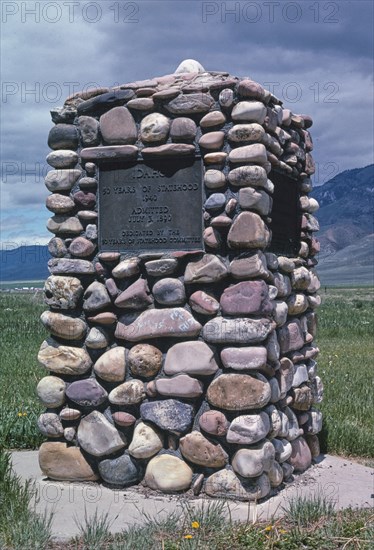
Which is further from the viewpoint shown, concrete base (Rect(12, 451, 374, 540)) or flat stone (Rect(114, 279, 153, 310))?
flat stone (Rect(114, 279, 153, 310))

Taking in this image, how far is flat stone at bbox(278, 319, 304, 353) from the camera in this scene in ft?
18.6

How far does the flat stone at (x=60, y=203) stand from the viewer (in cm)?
561

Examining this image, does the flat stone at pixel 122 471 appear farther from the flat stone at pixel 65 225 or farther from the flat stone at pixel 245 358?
the flat stone at pixel 65 225

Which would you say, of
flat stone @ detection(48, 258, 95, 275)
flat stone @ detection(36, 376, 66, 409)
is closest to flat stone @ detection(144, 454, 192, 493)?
flat stone @ detection(36, 376, 66, 409)

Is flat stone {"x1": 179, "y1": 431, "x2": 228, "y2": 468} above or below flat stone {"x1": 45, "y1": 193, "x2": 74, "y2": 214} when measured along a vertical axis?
below

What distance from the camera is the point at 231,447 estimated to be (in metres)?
5.08

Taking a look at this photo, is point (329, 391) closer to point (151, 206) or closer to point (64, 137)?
point (151, 206)

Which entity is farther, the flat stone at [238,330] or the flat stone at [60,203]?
the flat stone at [60,203]

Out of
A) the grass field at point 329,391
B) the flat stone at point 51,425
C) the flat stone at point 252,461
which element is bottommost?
the grass field at point 329,391

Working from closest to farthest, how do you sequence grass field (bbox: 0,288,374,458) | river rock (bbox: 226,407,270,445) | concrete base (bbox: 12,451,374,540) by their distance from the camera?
concrete base (bbox: 12,451,374,540), river rock (bbox: 226,407,270,445), grass field (bbox: 0,288,374,458)

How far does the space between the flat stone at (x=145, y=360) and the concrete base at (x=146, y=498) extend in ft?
2.64

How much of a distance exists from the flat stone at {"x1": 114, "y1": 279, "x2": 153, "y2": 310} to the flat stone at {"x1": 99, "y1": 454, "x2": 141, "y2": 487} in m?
1.05

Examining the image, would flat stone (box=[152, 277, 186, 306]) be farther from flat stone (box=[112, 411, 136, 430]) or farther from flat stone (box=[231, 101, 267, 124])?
flat stone (box=[231, 101, 267, 124])

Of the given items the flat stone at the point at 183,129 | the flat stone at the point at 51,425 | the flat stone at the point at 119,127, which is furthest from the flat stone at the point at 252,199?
the flat stone at the point at 51,425
